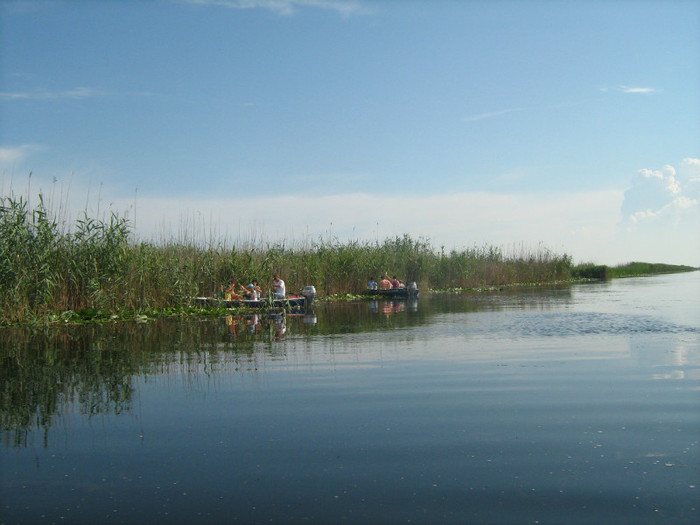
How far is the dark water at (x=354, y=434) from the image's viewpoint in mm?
4727

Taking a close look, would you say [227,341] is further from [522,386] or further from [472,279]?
[472,279]

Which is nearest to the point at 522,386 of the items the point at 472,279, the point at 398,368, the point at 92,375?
the point at 398,368

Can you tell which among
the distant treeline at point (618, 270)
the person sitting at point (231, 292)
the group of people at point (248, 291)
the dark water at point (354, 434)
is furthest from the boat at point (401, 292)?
the distant treeline at point (618, 270)

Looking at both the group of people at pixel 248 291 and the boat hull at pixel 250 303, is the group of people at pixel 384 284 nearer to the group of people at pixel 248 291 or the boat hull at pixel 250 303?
the boat hull at pixel 250 303

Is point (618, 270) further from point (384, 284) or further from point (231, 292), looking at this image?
point (231, 292)

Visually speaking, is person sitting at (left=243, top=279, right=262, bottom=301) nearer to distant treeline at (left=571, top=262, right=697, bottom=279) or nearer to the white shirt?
the white shirt

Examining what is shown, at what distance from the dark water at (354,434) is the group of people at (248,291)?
11200mm

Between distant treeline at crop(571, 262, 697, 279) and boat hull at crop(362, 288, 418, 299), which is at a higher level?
distant treeline at crop(571, 262, 697, 279)

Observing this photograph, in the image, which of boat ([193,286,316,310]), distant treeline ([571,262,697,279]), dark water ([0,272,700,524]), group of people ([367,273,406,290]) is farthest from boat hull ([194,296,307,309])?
distant treeline ([571,262,697,279])

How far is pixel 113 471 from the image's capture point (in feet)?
18.4

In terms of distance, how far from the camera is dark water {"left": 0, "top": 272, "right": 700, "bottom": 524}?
15.5 feet

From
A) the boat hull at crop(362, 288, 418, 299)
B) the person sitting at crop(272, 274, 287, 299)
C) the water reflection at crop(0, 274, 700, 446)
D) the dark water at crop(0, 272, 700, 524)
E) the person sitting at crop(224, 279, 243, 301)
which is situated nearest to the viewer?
the dark water at crop(0, 272, 700, 524)

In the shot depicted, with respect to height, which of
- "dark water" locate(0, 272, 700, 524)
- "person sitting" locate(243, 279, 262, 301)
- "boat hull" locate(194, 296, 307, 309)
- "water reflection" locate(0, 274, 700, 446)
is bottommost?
"dark water" locate(0, 272, 700, 524)

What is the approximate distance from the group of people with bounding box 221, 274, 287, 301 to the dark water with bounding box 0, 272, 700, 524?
1120 centimetres
